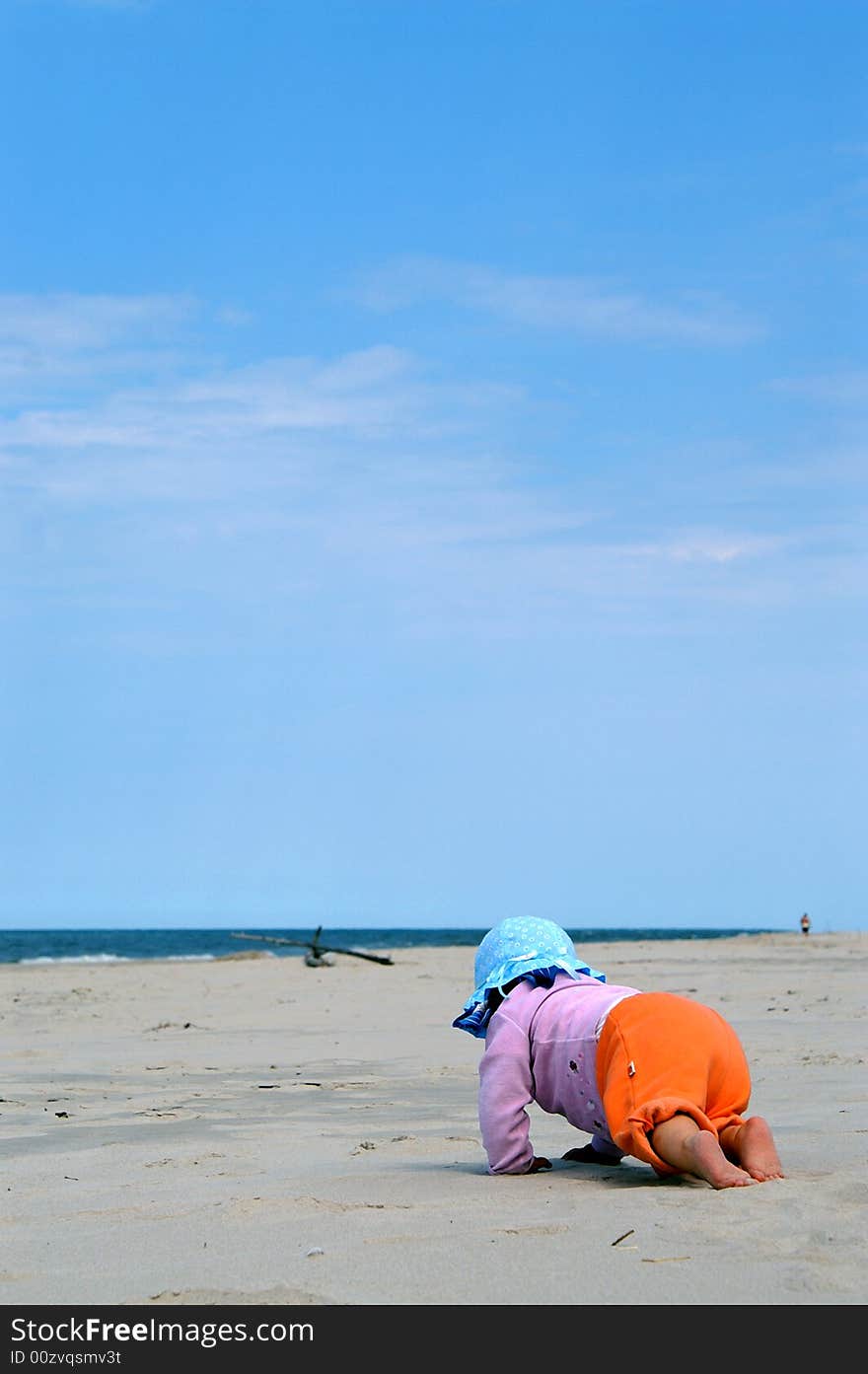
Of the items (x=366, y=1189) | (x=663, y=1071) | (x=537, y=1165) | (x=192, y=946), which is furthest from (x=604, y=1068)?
(x=192, y=946)

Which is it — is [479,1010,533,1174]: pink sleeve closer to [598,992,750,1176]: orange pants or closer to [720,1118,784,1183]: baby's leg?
[598,992,750,1176]: orange pants

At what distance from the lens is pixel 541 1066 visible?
456 cm

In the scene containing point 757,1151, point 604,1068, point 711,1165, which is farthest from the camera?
point 604,1068

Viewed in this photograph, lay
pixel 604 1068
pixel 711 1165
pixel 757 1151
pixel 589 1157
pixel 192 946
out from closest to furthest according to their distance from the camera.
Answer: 1. pixel 711 1165
2. pixel 757 1151
3. pixel 604 1068
4. pixel 589 1157
5. pixel 192 946

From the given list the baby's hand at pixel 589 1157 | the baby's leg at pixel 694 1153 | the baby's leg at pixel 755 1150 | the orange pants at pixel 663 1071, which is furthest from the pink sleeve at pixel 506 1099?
the baby's leg at pixel 755 1150

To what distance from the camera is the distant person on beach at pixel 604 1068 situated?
397 cm

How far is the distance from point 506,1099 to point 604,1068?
45 centimetres

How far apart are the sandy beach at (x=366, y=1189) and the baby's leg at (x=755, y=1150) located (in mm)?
65

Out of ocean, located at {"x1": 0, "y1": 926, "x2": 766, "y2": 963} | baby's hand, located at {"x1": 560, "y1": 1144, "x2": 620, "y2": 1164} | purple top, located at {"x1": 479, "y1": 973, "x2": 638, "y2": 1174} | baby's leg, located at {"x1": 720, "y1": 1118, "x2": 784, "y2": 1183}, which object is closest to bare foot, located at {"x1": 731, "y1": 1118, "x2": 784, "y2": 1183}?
baby's leg, located at {"x1": 720, "y1": 1118, "x2": 784, "y2": 1183}

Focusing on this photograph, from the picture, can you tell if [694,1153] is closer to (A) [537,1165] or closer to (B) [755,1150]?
(B) [755,1150]

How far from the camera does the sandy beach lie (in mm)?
2982

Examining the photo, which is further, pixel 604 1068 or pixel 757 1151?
pixel 604 1068

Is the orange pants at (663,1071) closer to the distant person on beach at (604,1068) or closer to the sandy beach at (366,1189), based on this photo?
the distant person on beach at (604,1068)

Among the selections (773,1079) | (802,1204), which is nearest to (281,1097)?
(773,1079)
